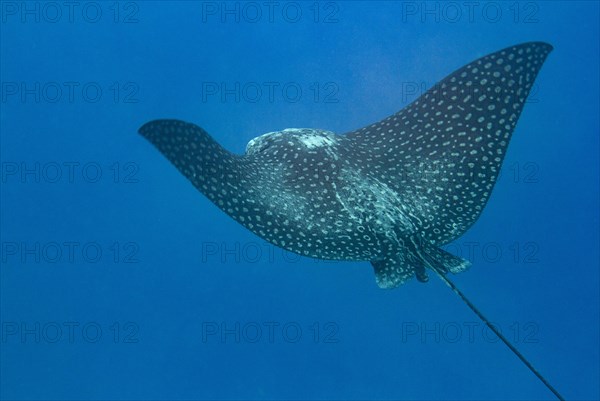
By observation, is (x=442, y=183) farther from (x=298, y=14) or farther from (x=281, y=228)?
(x=298, y=14)

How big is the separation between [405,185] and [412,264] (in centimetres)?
Answer: 60

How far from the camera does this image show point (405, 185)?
395 cm

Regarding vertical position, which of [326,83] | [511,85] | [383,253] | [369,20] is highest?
[369,20]

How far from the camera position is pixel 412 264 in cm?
386

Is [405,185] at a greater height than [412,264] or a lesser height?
greater

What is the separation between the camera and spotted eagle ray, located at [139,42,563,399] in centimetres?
372

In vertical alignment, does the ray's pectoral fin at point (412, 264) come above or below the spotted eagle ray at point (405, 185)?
below

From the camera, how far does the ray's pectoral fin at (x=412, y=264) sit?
12.4ft

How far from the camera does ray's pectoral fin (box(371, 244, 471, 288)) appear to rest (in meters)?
3.79

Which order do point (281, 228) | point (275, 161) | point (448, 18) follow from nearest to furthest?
point (281, 228), point (275, 161), point (448, 18)

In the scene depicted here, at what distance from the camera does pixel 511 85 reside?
378cm

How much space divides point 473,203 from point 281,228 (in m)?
1.45

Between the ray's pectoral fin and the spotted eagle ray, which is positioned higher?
the spotted eagle ray

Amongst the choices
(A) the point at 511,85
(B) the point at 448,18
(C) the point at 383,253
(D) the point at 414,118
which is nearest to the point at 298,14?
(B) the point at 448,18
